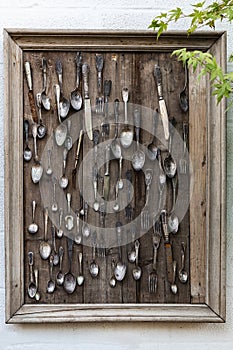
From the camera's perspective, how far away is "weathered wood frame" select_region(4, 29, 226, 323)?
1545 millimetres

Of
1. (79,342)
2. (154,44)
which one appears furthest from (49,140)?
(79,342)

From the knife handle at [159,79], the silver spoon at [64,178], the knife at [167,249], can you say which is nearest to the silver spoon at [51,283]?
the silver spoon at [64,178]

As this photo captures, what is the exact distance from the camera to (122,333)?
1.60 metres

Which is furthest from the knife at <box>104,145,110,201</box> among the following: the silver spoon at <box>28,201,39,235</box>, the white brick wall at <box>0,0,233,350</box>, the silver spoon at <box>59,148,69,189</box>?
the white brick wall at <box>0,0,233,350</box>

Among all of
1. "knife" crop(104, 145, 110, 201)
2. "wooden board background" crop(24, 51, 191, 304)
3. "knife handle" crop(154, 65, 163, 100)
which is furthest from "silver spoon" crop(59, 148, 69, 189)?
"knife handle" crop(154, 65, 163, 100)

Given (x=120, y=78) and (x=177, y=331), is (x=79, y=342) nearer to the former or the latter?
(x=177, y=331)

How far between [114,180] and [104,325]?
1.46 ft

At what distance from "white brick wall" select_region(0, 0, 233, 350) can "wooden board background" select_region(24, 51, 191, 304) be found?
9cm

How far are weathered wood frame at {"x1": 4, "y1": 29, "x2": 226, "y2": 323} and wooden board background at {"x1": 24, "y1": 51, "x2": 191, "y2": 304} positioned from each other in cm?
2

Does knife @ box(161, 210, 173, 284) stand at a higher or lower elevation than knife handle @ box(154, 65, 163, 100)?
lower

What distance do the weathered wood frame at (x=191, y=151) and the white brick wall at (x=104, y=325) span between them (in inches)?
2.0

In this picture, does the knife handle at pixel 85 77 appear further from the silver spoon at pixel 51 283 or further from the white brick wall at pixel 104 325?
the silver spoon at pixel 51 283

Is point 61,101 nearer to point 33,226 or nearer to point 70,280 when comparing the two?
point 33,226

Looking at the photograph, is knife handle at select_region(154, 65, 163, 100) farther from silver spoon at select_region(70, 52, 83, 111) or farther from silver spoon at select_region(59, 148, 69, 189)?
silver spoon at select_region(59, 148, 69, 189)
